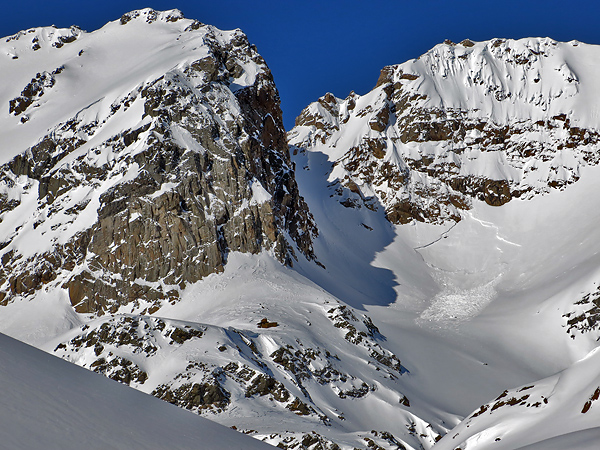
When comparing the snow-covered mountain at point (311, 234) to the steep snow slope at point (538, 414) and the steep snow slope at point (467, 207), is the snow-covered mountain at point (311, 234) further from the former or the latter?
the steep snow slope at point (467, 207)

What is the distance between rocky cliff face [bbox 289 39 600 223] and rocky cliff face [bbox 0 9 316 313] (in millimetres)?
34354

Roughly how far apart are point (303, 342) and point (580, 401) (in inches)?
1914

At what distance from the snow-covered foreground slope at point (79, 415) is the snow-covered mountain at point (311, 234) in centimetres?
615

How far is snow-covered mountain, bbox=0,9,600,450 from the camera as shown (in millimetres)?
52625

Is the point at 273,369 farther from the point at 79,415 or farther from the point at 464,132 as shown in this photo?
the point at 464,132

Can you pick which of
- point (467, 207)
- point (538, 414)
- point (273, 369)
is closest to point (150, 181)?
point (273, 369)

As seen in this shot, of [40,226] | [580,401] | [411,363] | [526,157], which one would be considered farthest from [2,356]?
[526,157]

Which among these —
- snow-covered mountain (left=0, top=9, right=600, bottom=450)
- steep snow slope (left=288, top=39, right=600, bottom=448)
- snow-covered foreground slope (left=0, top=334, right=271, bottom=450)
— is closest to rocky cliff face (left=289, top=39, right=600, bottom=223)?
steep snow slope (left=288, top=39, right=600, bottom=448)

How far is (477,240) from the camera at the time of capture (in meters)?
124

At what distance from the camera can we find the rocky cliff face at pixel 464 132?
438 ft

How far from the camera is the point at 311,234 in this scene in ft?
365

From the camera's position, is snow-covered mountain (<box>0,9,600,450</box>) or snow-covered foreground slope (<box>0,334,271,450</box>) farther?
snow-covered mountain (<box>0,9,600,450</box>)

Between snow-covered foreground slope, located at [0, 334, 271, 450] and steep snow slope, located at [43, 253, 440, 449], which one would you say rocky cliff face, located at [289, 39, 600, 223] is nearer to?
steep snow slope, located at [43, 253, 440, 449]

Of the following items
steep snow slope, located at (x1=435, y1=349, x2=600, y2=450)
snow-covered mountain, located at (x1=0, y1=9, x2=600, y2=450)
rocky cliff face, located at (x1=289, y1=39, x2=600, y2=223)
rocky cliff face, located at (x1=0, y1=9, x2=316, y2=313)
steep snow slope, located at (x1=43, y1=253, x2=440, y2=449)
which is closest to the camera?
steep snow slope, located at (x1=435, y1=349, x2=600, y2=450)
